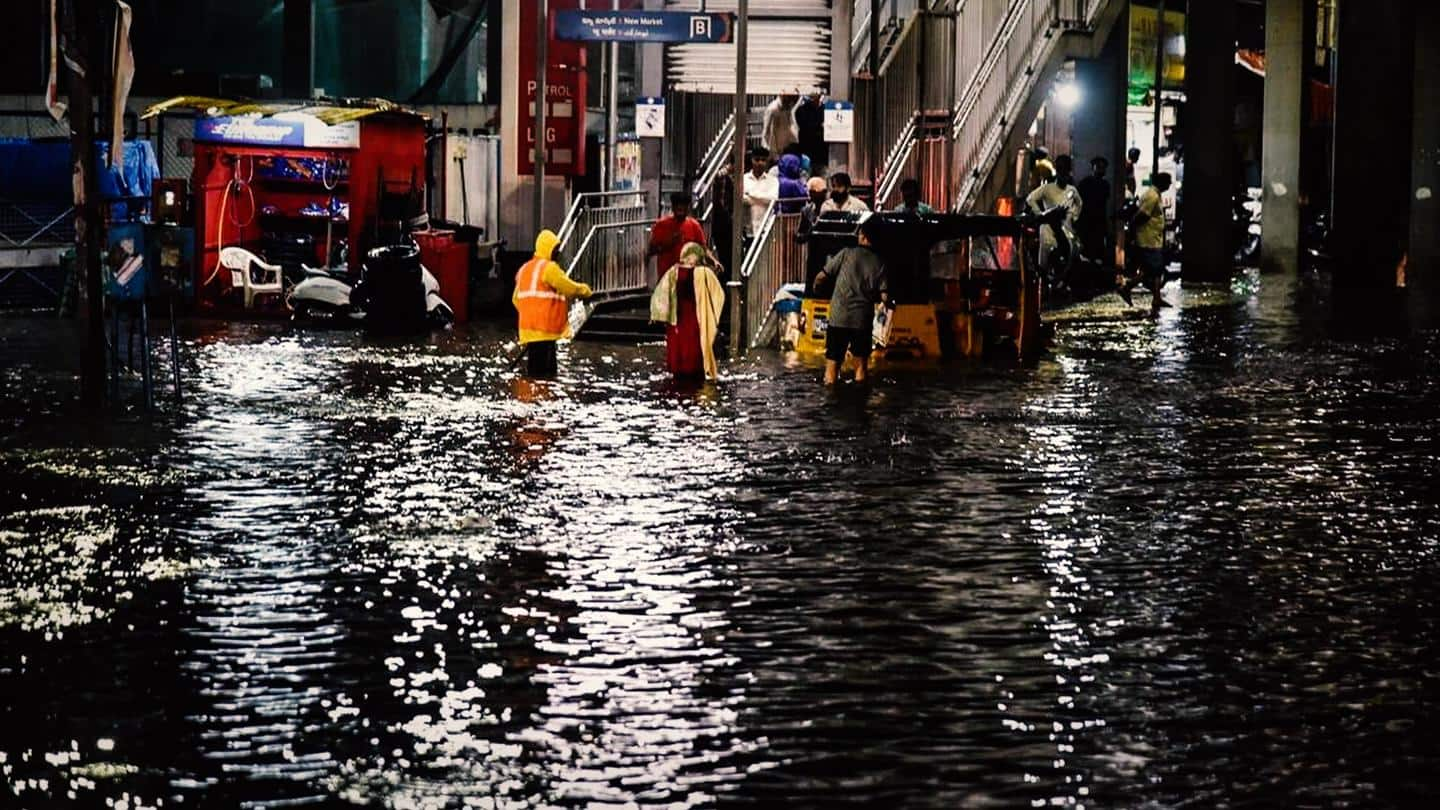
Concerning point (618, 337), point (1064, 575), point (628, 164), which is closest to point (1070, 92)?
point (628, 164)

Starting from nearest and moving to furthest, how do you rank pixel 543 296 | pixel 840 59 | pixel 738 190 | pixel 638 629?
pixel 638 629
pixel 543 296
pixel 738 190
pixel 840 59

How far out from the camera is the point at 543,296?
78.7ft

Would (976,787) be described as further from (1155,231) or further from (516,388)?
(1155,231)

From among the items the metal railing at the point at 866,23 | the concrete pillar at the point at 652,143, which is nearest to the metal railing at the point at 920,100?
the metal railing at the point at 866,23

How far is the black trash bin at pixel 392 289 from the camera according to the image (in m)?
29.8

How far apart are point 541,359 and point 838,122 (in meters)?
7.60

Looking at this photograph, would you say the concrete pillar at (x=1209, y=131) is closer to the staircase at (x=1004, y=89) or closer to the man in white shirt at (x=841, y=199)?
the staircase at (x=1004, y=89)

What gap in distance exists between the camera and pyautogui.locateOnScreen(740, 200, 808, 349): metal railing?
27953 millimetres

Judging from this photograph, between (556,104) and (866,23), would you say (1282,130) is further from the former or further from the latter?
(556,104)

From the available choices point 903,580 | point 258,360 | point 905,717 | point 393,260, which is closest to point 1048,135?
point 393,260

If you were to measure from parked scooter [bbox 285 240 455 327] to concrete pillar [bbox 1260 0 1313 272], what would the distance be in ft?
65.9

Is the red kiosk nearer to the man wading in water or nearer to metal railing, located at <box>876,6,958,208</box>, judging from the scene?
metal railing, located at <box>876,6,958,208</box>

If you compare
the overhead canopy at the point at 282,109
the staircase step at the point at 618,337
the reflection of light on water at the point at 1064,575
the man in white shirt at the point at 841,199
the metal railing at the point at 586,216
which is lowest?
the reflection of light on water at the point at 1064,575

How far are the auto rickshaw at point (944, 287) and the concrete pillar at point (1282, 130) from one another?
1957 centimetres
